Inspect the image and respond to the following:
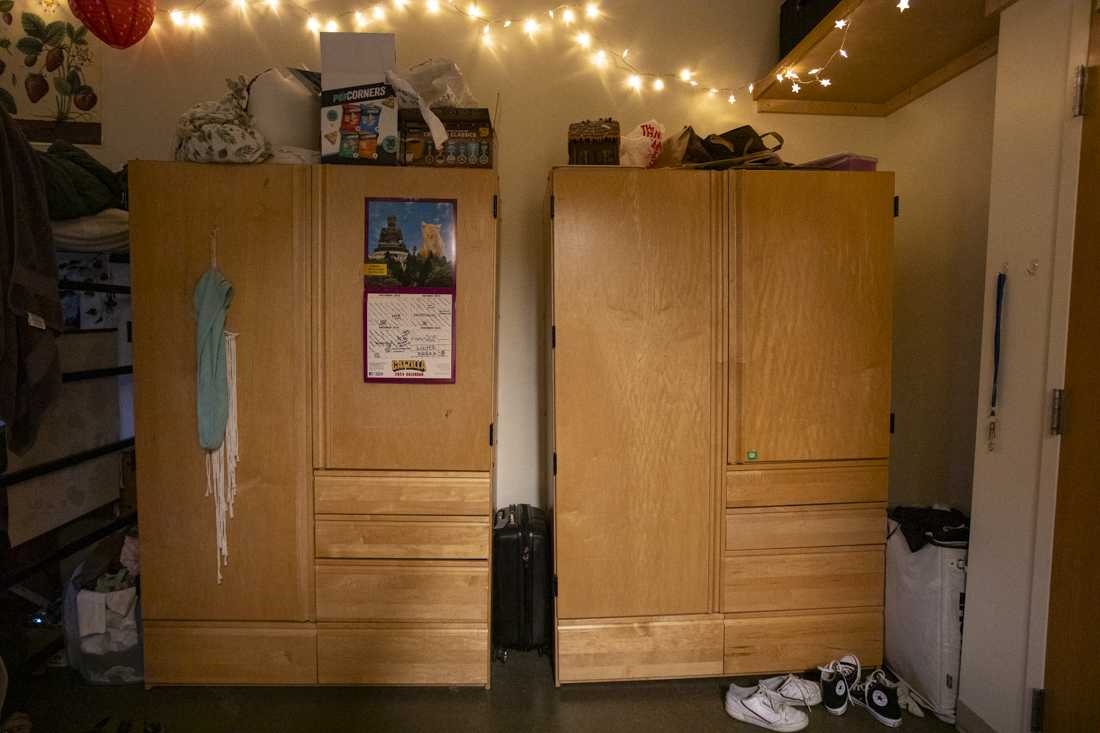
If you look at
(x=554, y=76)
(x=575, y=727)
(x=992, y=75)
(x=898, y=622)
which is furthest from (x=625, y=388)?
(x=992, y=75)

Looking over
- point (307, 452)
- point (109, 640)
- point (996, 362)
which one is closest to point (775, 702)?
point (996, 362)

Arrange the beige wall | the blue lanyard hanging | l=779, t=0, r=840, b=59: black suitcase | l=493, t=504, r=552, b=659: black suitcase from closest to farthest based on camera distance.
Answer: the blue lanyard hanging < l=779, t=0, r=840, b=59: black suitcase < l=493, t=504, r=552, b=659: black suitcase < the beige wall

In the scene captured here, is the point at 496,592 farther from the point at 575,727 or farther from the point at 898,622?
the point at 898,622

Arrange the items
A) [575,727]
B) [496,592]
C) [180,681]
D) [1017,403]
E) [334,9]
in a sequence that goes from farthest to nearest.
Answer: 1. [334,9]
2. [496,592]
3. [180,681]
4. [575,727]
5. [1017,403]

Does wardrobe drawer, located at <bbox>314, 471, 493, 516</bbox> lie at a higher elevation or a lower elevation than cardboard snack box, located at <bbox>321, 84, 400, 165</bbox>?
lower

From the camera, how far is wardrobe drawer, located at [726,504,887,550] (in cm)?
196

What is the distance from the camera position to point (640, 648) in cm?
196

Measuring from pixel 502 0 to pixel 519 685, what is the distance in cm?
288

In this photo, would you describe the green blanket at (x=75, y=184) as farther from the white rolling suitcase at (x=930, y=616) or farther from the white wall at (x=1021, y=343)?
the white rolling suitcase at (x=930, y=616)

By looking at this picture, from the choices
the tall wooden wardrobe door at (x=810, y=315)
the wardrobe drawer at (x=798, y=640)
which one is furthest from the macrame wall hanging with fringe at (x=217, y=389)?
the wardrobe drawer at (x=798, y=640)

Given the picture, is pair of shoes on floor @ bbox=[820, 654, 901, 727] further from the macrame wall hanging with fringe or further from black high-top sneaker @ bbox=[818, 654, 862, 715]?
the macrame wall hanging with fringe

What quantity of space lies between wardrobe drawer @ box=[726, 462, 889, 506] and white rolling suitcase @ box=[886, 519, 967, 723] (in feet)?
0.62

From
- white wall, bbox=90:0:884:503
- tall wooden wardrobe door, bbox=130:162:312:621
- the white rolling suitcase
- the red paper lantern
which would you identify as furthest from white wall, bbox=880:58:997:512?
the red paper lantern

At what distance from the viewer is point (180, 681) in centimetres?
192
